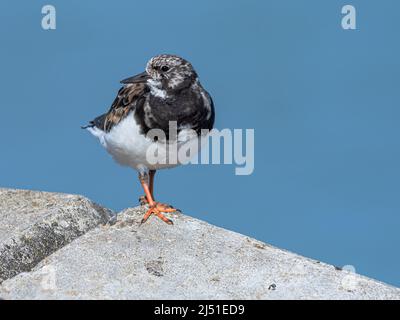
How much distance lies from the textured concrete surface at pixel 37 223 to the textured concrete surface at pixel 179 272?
51 centimetres

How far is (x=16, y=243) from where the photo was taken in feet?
30.9

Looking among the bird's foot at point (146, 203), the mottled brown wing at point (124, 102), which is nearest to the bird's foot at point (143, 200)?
the bird's foot at point (146, 203)

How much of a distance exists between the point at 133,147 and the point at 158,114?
1.59ft

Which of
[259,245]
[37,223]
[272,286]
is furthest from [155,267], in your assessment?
[37,223]

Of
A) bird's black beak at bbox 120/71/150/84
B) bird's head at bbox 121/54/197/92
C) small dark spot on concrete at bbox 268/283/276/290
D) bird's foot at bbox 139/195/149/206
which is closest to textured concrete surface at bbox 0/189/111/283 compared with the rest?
bird's foot at bbox 139/195/149/206

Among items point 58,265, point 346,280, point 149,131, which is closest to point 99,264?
point 58,265

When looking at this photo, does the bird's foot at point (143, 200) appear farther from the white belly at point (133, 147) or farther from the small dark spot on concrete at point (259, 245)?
the small dark spot on concrete at point (259, 245)

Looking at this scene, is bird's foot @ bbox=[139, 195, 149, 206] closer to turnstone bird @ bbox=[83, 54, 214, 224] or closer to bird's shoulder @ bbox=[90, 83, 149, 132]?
turnstone bird @ bbox=[83, 54, 214, 224]

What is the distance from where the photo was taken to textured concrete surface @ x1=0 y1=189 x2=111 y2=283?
9292mm

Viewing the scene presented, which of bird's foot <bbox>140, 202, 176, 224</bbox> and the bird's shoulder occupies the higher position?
the bird's shoulder

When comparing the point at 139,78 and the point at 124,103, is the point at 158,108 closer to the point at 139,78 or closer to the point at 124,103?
the point at 139,78

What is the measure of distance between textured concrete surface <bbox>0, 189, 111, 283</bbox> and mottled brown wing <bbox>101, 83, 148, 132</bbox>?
3.39ft
